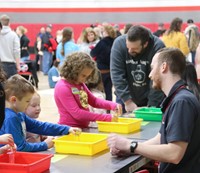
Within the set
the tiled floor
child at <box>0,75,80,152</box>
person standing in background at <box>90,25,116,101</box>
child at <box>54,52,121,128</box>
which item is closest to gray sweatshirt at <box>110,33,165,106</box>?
child at <box>54,52,121,128</box>

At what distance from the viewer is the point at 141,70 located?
17.5 ft

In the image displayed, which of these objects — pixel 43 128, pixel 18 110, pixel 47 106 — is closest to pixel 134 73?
pixel 43 128

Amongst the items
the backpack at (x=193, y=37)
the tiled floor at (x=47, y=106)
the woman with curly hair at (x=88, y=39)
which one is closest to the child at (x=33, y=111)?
the tiled floor at (x=47, y=106)

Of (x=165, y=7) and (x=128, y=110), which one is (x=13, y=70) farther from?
(x=165, y=7)

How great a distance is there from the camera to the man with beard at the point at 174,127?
282cm

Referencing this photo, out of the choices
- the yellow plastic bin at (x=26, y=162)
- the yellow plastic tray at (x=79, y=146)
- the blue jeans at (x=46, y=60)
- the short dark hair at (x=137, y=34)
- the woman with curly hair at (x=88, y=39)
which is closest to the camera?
the yellow plastic bin at (x=26, y=162)

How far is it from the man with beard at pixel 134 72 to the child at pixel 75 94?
875 mm

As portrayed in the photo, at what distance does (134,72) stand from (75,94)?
123 centimetres

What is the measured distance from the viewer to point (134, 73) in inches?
212

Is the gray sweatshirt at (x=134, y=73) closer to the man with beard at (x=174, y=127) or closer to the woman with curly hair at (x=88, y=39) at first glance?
the man with beard at (x=174, y=127)

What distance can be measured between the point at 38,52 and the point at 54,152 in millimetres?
15365

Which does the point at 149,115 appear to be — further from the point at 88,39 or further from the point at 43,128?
the point at 88,39
